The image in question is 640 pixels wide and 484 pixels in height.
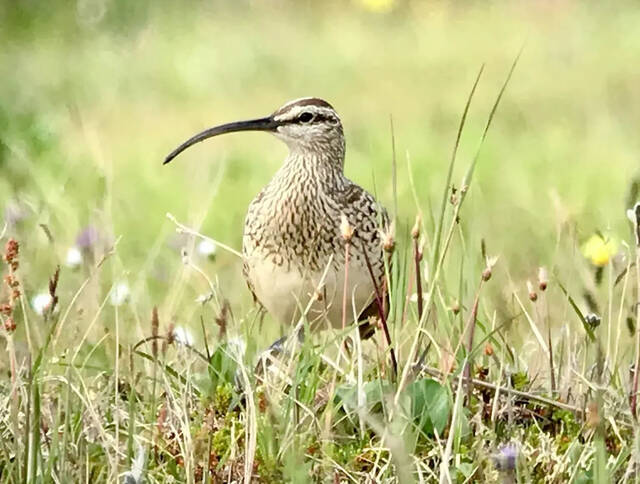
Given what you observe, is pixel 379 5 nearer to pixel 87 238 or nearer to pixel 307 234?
pixel 87 238

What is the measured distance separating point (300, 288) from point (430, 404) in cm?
105

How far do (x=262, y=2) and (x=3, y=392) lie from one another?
9.11m

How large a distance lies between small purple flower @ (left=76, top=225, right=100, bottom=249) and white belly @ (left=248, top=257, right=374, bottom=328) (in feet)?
2.02

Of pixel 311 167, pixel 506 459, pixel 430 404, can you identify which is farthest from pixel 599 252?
pixel 506 459

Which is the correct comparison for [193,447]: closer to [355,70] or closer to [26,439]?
[26,439]

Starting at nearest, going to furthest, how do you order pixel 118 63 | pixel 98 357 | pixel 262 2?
pixel 98 357
pixel 118 63
pixel 262 2

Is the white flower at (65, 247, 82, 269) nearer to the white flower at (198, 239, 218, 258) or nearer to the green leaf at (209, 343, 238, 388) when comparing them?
the white flower at (198, 239, 218, 258)

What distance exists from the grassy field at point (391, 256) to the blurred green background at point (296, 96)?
3 centimetres

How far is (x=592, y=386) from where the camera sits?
117 inches

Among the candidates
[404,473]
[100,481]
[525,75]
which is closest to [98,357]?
[100,481]

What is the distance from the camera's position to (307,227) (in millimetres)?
4281

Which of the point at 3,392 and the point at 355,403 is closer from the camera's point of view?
the point at 355,403

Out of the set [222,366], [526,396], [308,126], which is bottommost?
[526,396]

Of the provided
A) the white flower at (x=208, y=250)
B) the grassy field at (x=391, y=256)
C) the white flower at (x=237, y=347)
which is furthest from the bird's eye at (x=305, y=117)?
the white flower at (x=237, y=347)
